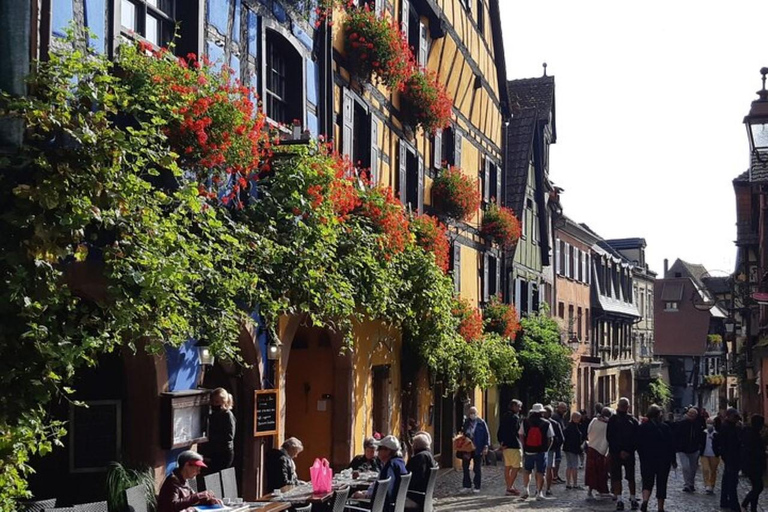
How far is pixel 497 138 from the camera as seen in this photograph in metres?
28.3

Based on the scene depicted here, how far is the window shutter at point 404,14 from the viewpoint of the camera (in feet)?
63.9

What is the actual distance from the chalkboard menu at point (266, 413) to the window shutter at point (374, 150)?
525 cm

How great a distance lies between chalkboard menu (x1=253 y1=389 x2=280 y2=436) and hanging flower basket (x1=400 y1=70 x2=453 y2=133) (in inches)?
288

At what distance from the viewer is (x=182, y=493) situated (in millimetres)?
8898

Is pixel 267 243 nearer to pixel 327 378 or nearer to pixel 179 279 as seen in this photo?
pixel 179 279

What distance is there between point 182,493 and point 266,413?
4.19m

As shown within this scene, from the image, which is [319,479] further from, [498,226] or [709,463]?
[498,226]

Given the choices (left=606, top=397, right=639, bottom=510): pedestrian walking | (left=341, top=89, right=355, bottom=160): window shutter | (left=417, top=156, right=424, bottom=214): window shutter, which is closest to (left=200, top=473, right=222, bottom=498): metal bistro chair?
(left=341, top=89, right=355, bottom=160): window shutter

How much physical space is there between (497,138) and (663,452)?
1398 centimetres

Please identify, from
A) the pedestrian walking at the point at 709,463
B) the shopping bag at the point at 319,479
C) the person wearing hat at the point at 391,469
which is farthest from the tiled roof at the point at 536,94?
the shopping bag at the point at 319,479

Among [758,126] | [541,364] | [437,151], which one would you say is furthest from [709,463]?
[758,126]

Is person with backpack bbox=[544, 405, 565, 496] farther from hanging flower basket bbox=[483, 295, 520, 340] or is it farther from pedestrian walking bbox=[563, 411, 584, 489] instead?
hanging flower basket bbox=[483, 295, 520, 340]

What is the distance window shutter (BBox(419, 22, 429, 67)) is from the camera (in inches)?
816

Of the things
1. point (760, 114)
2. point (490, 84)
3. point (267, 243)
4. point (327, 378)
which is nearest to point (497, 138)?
point (490, 84)
